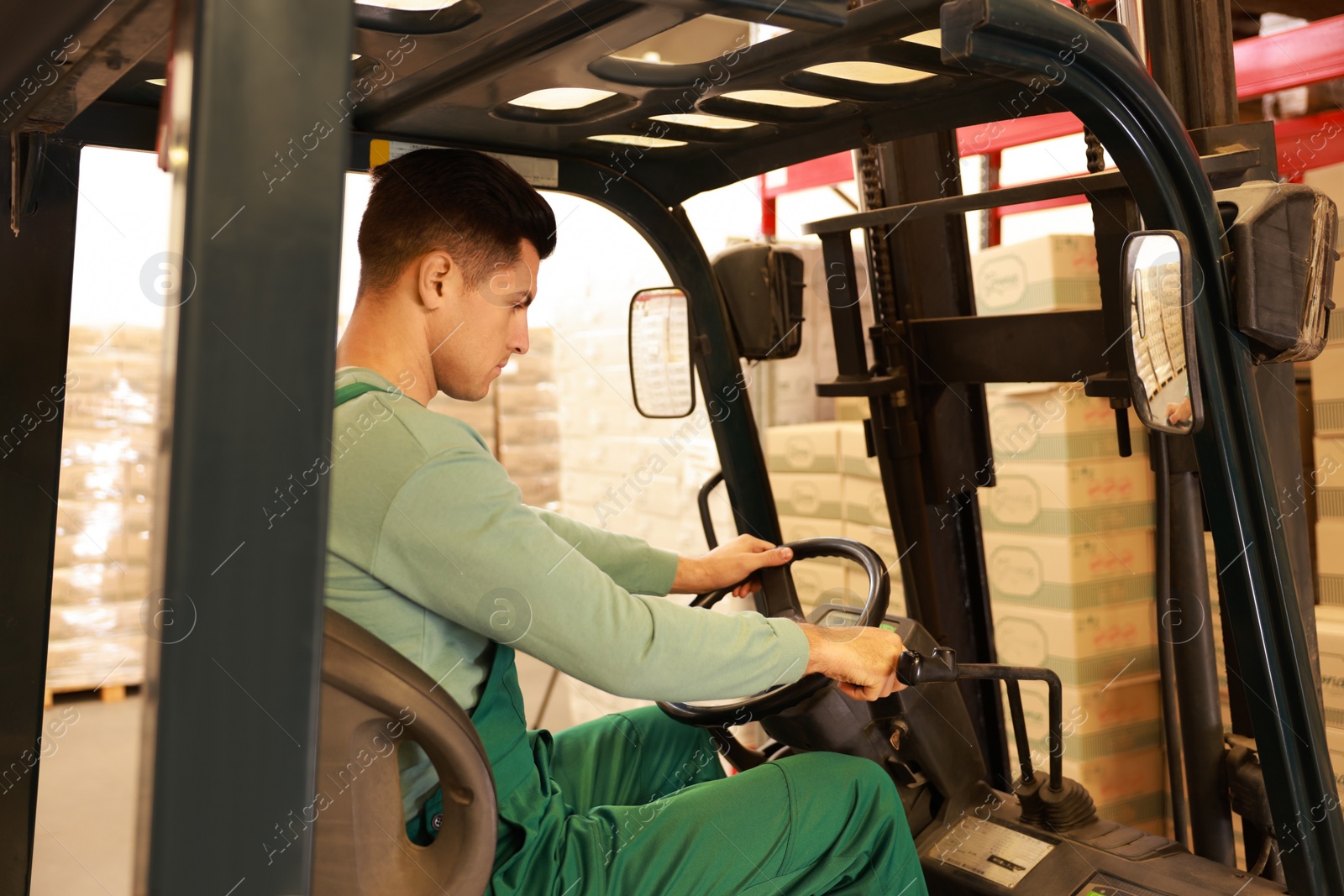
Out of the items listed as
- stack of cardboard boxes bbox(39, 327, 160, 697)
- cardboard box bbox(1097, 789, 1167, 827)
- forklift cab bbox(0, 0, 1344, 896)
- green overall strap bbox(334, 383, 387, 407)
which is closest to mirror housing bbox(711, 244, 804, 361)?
forklift cab bbox(0, 0, 1344, 896)

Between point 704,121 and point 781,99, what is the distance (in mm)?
194

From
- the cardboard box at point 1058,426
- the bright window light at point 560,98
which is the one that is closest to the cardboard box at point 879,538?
the cardboard box at point 1058,426

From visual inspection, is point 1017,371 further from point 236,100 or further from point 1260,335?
point 236,100

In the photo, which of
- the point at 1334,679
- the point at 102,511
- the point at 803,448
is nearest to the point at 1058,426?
the point at 1334,679

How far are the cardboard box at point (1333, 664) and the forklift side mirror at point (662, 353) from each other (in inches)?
66.5

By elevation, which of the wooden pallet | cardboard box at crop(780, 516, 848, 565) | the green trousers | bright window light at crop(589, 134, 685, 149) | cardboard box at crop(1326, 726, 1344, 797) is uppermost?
bright window light at crop(589, 134, 685, 149)

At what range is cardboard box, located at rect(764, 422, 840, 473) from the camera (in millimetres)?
4273

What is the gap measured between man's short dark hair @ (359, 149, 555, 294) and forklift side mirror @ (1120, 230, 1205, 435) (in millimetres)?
889

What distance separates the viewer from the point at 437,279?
65.0 inches

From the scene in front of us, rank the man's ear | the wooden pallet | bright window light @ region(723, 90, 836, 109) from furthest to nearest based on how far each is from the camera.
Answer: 1. the wooden pallet
2. bright window light @ region(723, 90, 836, 109)
3. the man's ear

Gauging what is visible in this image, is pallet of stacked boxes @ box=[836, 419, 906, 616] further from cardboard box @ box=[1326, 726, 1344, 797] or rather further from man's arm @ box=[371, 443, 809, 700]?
man's arm @ box=[371, 443, 809, 700]

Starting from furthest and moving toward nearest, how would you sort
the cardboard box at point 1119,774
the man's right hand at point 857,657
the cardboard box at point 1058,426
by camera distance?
the cardboard box at point 1119,774 < the cardboard box at point 1058,426 < the man's right hand at point 857,657

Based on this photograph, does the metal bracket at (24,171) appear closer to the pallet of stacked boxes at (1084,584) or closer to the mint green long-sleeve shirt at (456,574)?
the mint green long-sleeve shirt at (456,574)

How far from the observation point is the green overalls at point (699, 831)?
1.60 meters
